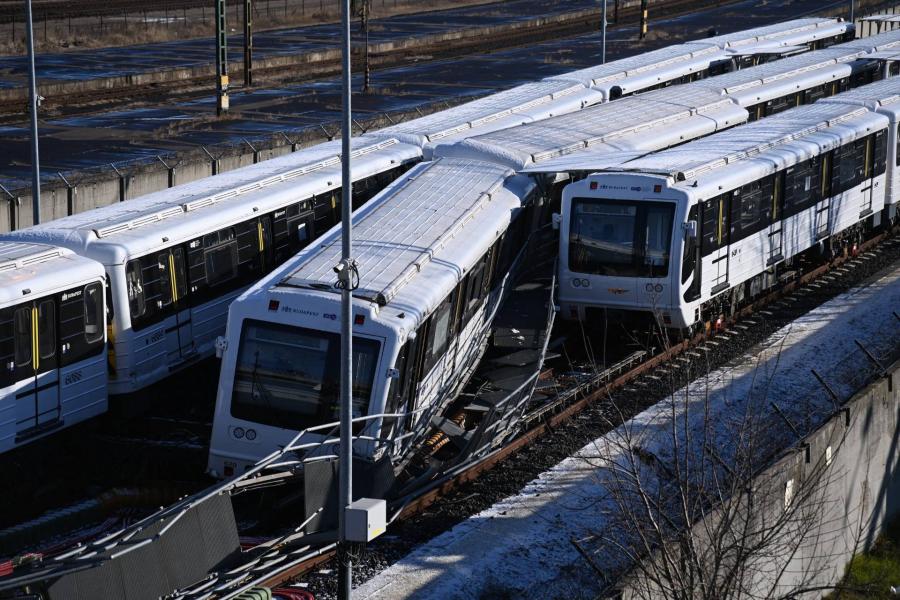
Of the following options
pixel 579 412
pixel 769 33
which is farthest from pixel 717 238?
pixel 769 33

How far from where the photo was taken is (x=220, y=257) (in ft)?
72.5

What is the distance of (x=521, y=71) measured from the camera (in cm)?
6112

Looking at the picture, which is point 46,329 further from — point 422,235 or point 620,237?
point 620,237

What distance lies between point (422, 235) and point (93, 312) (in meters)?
4.91

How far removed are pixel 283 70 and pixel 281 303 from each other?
4444cm

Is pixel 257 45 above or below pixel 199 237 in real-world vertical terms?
above

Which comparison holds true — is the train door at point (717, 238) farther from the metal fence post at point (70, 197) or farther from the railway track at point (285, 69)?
the railway track at point (285, 69)

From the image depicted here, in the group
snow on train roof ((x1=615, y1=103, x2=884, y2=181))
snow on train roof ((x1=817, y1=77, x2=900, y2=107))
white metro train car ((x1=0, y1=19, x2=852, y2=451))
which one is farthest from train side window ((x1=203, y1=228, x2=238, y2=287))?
snow on train roof ((x1=817, y1=77, x2=900, y2=107))

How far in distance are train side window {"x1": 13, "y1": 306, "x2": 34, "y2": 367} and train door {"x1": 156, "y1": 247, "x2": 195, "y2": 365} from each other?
2.95m

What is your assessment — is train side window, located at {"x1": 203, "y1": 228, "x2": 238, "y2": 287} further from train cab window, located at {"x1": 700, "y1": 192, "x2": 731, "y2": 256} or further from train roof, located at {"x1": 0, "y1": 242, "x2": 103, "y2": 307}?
train cab window, located at {"x1": 700, "y1": 192, "x2": 731, "y2": 256}

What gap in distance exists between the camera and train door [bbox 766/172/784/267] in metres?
27.0

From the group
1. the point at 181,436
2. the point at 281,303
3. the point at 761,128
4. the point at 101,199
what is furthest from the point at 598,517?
the point at 101,199

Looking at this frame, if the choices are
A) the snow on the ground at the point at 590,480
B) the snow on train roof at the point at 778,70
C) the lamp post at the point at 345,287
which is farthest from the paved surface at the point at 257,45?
the lamp post at the point at 345,287

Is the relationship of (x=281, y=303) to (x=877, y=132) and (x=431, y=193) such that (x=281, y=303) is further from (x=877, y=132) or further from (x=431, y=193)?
(x=877, y=132)
